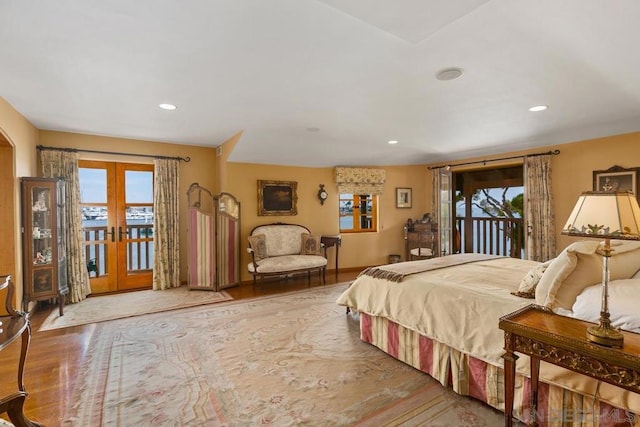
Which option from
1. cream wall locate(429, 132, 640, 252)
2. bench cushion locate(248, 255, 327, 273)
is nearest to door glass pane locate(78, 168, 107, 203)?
bench cushion locate(248, 255, 327, 273)

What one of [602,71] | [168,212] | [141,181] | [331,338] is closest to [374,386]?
[331,338]

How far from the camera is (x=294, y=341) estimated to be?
2.99 m

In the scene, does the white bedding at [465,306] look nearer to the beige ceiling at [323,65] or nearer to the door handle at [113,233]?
Answer: the beige ceiling at [323,65]

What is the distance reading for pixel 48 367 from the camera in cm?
252

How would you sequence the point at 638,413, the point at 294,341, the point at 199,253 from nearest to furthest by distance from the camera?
the point at 638,413, the point at 294,341, the point at 199,253

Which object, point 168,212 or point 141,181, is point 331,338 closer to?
point 168,212

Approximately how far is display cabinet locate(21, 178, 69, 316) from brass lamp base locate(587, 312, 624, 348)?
5095mm

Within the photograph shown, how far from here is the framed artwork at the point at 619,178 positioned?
3.81 m

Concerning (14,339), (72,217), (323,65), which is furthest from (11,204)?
(323,65)

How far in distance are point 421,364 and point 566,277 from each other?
1258mm

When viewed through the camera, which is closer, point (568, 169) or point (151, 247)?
point (568, 169)

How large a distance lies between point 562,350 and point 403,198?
530 cm

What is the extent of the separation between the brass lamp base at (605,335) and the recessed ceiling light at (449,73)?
200 cm

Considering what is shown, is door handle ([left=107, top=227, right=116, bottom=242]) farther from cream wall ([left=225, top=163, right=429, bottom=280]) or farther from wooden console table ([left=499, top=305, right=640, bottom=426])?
wooden console table ([left=499, top=305, right=640, bottom=426])
